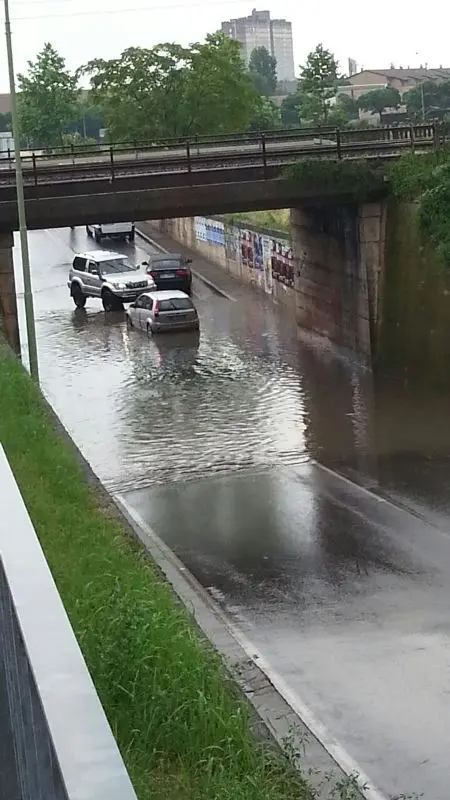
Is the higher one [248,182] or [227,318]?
[248,182]

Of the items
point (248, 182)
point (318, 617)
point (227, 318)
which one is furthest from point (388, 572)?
point (227, 318)

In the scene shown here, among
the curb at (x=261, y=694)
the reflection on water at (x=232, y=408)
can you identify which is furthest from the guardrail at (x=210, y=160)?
the curb at (x=261, y=694)

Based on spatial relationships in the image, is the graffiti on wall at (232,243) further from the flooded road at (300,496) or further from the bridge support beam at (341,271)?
the bridge support beam at (341,271)

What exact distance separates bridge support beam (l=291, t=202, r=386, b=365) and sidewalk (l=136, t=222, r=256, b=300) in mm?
7955

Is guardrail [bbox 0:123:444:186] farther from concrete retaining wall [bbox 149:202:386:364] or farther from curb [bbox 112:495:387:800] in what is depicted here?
curb [bbox 112:495:387:800]

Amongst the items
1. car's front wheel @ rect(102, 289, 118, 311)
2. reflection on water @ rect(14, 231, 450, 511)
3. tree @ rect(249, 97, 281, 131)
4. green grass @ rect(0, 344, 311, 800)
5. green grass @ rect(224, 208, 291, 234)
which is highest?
tree @ rect(249, 97, 281, 131)

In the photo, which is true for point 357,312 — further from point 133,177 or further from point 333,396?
point 133,177

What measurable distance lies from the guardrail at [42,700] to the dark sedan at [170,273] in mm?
41321

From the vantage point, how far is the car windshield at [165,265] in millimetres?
44500

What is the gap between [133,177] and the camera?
29547 millimetres

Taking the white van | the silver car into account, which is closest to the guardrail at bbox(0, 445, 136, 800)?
the silver car

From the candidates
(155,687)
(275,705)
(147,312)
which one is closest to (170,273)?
(147,312)

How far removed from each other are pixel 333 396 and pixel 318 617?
1552 cm

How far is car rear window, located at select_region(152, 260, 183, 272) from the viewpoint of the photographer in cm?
4450
